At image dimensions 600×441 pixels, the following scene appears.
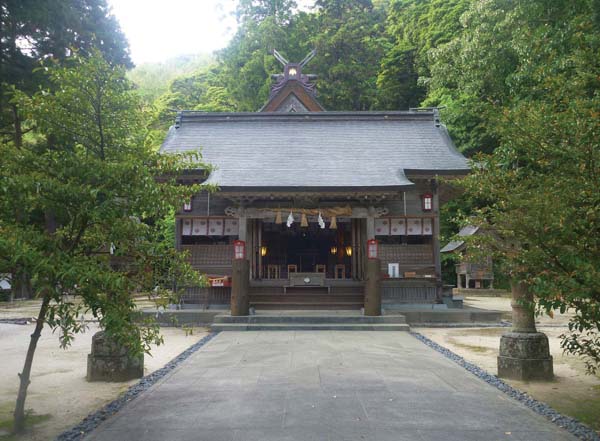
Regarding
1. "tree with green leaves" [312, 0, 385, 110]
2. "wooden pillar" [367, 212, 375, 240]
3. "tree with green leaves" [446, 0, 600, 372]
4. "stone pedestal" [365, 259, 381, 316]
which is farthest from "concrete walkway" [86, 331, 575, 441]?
"tree with green leaves" [312, 0, 385, 110]

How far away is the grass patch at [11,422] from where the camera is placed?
428 cm

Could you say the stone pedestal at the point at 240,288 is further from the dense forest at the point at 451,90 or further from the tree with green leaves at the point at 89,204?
the tree with green leaves at the point at 89,204

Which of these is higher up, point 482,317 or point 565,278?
point 565,278

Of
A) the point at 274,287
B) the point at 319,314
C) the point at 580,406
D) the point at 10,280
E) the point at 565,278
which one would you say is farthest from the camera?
→ the point at 274,287

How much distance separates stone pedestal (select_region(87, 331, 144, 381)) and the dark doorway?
11.9 meters

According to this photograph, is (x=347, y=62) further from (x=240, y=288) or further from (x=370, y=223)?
(x=240, y=288)

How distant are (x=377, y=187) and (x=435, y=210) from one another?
10.2 feet

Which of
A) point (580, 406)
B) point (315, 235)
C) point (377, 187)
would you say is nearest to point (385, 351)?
point (580, 406)

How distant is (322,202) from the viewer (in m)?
14.3

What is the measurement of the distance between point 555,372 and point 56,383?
7.76 m

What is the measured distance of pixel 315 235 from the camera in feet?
65.3

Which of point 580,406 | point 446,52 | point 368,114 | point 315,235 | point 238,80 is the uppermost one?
point 238,80

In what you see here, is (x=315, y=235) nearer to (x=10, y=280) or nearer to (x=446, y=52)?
(x=446, y=52)

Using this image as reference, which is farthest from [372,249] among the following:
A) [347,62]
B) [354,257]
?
[347,62]
